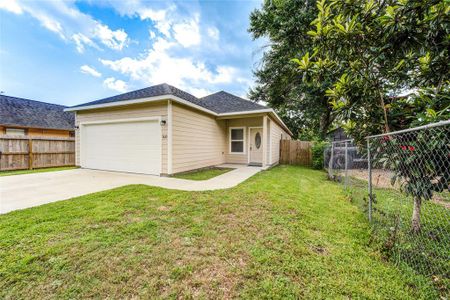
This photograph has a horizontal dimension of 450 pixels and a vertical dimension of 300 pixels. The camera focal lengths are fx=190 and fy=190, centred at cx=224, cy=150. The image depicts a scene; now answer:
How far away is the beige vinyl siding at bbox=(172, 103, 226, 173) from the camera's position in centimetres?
725

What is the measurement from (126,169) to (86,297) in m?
6.87

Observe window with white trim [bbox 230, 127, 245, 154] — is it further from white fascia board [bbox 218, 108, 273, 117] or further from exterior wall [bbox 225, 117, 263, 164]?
white fascia board [bbox 218, 108, 273, 117]

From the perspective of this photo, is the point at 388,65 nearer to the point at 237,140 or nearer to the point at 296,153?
the point at 237,140

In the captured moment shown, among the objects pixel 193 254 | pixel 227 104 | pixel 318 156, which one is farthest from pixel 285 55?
pixel 193 254

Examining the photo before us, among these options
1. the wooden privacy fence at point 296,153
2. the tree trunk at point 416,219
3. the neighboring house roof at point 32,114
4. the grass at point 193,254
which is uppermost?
the neighboring house roof at point 32,114

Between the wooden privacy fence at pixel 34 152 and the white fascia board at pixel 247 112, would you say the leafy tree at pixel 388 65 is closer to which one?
the white fascia board at pixel 247 112

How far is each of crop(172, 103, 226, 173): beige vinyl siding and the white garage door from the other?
0.69 m

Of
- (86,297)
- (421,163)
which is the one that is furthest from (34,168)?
(421,163)

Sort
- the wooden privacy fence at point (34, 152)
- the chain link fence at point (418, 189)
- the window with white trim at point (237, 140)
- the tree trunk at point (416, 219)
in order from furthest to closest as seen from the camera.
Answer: the window with white trim at point (237, 140) < the wooden privacy fence at point (34, 152) < the tree trunk at point (416, 219) < the chain link fence at point (418, 189)

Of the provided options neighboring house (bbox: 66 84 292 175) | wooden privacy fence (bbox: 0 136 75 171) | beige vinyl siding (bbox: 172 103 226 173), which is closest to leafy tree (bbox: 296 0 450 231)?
neighboring house (bbox: 66 84 292 175)

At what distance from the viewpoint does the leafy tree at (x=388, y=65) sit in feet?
7.41

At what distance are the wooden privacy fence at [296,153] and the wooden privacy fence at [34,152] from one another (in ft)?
42.0

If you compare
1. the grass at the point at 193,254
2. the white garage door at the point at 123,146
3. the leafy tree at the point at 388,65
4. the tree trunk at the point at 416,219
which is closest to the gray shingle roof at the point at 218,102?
the white garage door at the point at 123,146

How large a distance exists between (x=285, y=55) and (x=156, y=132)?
933 centimetres
